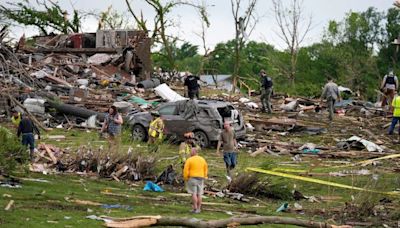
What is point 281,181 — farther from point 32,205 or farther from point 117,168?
point 32,205

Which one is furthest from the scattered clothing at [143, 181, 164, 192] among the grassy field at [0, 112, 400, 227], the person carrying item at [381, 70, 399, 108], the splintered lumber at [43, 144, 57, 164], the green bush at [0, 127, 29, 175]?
the person carrying item at [381, 70, 399, 108]

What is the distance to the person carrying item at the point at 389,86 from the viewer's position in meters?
34.9

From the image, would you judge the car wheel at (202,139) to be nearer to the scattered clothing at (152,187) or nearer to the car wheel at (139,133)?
the car wheel at (139,133)

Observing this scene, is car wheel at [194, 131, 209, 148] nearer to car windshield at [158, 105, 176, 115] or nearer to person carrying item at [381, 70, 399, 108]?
car windshield at [158, 105, 176, 115]

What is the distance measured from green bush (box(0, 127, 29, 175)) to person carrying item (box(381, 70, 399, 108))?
70.5 ft

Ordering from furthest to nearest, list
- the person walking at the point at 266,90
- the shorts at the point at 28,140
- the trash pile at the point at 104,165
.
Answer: the person walking at the point at 266,90
the shorts at the point at 28,140
the trash pile at the point at 104,165

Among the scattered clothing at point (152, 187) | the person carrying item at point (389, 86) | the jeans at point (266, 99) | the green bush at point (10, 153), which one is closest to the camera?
the green bush at point (10, 153)

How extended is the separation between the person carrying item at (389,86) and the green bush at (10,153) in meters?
21.5

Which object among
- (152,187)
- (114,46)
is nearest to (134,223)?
(152,187)

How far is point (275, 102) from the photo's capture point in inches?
1601

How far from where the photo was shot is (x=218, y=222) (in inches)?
543

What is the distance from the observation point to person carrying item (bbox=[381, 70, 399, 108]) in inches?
1375

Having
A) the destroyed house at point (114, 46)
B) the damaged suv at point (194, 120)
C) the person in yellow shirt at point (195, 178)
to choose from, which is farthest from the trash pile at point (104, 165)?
the destroyed house at point (114, 46)

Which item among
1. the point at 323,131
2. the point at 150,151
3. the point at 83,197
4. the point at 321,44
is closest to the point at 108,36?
the point at 323,131
